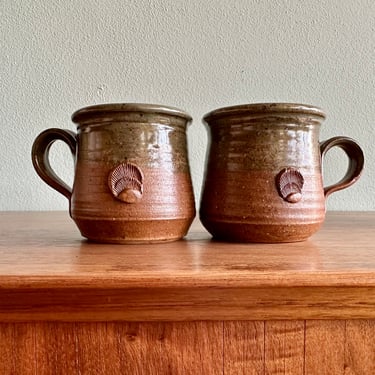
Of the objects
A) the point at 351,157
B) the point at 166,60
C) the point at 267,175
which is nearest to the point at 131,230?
the point at 267,175

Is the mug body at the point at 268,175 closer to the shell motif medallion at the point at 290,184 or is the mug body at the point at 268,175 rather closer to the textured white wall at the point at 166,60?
the shell motif medallion at the point at 290,184

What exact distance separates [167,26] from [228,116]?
0.52m

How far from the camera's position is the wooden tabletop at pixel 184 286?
1.11 feet

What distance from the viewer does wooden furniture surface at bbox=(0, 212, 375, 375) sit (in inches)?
13.5

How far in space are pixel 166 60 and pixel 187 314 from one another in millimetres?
674

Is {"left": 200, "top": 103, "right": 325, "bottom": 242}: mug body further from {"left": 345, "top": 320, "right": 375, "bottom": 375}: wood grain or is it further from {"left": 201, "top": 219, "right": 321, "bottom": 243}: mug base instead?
{"left": 345, "top": 320, "right": 375, "bottom": 375}: wood grain

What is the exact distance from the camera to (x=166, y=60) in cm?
93

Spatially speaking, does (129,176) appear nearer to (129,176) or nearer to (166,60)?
(129,176)

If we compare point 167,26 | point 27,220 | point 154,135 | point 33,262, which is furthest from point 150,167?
point 167,26

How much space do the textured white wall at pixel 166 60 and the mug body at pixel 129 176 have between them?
47 cm

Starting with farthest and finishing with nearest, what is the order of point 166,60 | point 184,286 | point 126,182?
point 166,60, point 126,182, point 184,286

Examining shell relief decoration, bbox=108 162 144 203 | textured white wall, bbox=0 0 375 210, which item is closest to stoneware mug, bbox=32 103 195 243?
shell relief decoration, bbox=108 162 144 203

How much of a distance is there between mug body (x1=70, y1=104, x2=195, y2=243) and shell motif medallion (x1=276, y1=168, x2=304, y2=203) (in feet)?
0.34

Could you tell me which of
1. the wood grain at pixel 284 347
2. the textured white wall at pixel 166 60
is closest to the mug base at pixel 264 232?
the wood grain at pixel 284 347
